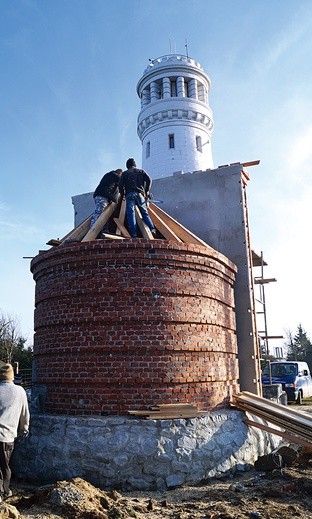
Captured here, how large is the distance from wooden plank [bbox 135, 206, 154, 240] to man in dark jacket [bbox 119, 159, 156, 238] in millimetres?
76

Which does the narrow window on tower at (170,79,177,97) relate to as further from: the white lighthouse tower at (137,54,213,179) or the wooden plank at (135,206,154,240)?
the wooden plank at (135,206,154,240)

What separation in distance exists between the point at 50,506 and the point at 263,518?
2.22 metres

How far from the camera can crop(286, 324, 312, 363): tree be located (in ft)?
149

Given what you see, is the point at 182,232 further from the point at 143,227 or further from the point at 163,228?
the point at 143,227

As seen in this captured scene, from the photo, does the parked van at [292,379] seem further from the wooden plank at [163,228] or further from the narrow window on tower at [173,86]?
the narrow window on tower at [173,86]

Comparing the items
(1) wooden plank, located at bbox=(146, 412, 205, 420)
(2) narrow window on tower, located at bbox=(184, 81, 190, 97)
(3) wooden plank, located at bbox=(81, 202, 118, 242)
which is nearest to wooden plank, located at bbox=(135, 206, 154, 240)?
(3) wooden plank, located at bbox=(81, 202, 118, 242)

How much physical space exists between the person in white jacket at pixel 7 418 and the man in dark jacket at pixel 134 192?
3282 mm

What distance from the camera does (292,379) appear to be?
60.5 ft

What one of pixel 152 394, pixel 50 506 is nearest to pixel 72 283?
A: pixel 152 394

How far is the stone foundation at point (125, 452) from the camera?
6059mm

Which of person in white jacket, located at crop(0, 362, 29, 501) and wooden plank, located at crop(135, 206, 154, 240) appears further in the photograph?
wooden plank, located at crop(135, 206, 154, 240)

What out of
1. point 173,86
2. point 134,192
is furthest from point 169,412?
point 173,86

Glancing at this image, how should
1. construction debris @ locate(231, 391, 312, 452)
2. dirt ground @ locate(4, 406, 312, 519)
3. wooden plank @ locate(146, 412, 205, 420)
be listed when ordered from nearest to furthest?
dirt ground @ locate(4, 406, 312, 519), wooden plank @ locate(146, 412, 205, 420), construction debris @ locate(231, 391, 312, 452)

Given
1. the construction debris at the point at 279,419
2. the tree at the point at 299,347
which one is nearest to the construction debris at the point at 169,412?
the construction debris at the point at 279,419
